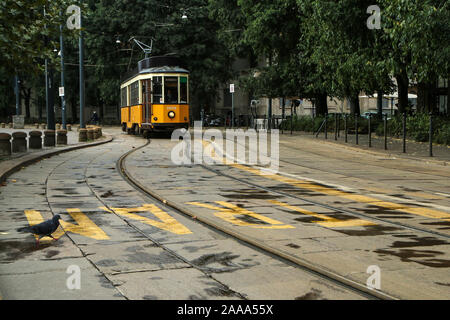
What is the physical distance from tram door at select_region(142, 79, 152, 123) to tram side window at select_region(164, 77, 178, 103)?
755 mm

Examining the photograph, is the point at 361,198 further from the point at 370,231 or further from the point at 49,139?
the point at 49,139

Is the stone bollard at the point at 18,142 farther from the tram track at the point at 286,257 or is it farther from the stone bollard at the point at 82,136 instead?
the tram track at the point at 286,257

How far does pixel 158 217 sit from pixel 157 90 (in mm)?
21918

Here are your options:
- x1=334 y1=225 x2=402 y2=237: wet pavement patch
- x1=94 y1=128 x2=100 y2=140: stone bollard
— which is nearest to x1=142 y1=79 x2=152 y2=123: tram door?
x1=94 y1=128 x2=100 y2=140: stone bollard

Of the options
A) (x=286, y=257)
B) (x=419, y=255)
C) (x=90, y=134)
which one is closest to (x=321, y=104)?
(x=90, y=134)

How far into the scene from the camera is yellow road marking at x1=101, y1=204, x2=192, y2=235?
8320 mm

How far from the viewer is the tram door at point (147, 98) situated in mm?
30797

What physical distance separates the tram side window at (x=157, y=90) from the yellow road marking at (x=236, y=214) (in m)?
20.6

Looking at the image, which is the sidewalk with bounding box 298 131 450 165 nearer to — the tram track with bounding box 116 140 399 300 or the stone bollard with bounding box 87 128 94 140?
the tram track with bounding box 116 140 399 300

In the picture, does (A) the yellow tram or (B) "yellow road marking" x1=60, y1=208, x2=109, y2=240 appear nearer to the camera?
(B) "yellow road marking" x1=60, y1=208, x2=109, y2=240
